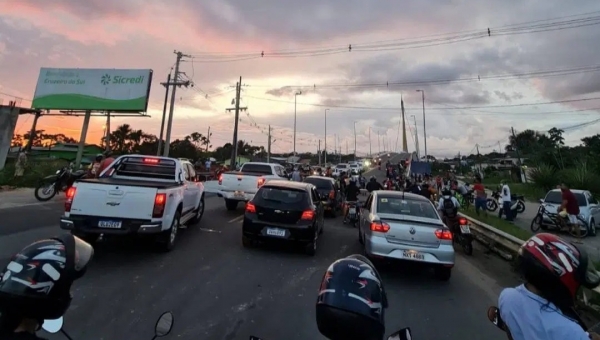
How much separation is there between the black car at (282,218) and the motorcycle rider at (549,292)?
18.1 feet

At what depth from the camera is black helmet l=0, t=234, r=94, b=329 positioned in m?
1.53

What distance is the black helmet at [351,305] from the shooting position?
1817 mm

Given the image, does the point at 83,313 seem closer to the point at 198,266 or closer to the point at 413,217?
the point at 198,266

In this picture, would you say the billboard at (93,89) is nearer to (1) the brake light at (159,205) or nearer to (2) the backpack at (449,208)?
(1) the brake light at (159,205)

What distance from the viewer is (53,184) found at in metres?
12.8

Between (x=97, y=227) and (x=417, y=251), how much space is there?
18.3ft

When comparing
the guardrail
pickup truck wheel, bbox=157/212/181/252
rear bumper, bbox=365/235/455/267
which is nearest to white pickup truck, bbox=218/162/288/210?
pickup truck wheel, bbox=157/212/181/252

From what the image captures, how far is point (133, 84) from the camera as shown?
89.8 feet

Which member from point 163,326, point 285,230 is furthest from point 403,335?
point 285,230

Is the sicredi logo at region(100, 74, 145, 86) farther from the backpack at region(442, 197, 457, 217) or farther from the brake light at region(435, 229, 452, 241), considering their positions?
the brake light at region(435, 229, 452, 241)

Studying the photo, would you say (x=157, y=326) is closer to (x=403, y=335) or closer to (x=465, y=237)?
(x=403, y=335)

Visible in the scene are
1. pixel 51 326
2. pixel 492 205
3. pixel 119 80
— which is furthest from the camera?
pixel 119 80

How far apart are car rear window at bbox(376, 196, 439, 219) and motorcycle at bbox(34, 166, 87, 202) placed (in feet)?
36.0

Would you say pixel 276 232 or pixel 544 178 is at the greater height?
pixel 544 178
